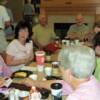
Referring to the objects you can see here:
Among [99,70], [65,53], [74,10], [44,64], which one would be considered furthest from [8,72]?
[74,10]

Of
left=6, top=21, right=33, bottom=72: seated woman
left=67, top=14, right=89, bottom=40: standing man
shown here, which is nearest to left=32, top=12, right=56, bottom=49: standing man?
left=67, top=14, right=89, bottom=40: standing man

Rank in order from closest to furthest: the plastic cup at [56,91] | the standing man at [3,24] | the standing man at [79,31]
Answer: the plastic cup at [56,91], the standing man at [3,24], the standing man at [79,31]

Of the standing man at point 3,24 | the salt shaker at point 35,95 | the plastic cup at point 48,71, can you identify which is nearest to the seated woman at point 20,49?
the plastic cup at point 48,71

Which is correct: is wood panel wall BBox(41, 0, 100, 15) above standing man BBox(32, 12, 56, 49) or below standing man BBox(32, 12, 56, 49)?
above

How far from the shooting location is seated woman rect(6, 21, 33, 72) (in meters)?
3.76

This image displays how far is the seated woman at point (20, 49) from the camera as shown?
3760mm

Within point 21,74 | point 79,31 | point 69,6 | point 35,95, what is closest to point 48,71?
point 21,74

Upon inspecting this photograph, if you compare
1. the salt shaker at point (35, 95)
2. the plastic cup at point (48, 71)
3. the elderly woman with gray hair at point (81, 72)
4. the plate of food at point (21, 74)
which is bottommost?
the plastic cup at point (48, 71)

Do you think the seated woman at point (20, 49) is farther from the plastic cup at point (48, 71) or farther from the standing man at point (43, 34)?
Result: the standing man at point (43, 34)

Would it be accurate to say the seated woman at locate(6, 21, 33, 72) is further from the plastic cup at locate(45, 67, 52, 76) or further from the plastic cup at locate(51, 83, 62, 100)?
the plastic cup at locate(51, 83, 62, 100)

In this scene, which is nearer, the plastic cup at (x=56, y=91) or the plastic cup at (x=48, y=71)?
the plastic cup at (x=56, y=91)

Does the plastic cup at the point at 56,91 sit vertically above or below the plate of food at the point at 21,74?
above

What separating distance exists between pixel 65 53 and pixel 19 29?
1990 mm

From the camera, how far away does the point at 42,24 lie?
17.7ft
